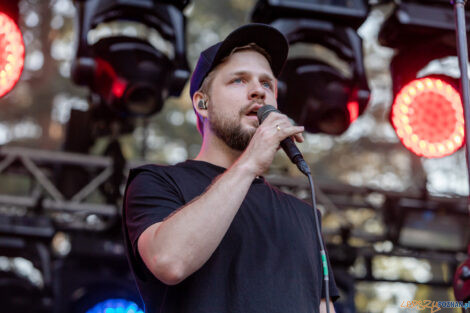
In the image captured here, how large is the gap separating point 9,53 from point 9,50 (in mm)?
15

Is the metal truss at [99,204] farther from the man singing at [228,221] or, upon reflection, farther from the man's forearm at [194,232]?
the man's forearm at [194,232]

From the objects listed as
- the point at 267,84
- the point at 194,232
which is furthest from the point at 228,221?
the point at 267,84

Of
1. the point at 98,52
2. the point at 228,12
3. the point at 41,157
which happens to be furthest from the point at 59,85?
the point at 98,52

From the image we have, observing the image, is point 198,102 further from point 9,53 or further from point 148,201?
point 9,53

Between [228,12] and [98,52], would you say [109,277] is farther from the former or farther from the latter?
[228,12]

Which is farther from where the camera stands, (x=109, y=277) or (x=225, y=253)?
(x=109, y=277)

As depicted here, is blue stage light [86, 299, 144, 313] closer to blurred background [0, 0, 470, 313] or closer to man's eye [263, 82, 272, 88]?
blurred background [0, 0, 470, 313]

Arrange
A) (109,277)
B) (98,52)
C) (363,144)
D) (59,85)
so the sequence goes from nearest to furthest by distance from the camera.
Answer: (98,52) < (109,277) < (59,85) < (363,144)

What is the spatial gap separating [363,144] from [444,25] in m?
10.1

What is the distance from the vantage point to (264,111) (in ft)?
6.46

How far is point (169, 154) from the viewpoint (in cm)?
1338

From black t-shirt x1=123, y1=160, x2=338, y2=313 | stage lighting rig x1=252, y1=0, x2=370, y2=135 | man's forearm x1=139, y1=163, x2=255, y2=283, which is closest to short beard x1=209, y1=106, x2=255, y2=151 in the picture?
black t-shirt x1=123, y1=160, x2=338, y2=313

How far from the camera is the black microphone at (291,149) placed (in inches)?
72.6

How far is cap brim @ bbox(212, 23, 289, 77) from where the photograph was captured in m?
2.32
